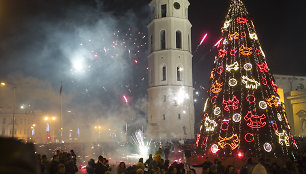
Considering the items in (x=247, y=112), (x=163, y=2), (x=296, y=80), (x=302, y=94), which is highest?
(x=163, y=2)

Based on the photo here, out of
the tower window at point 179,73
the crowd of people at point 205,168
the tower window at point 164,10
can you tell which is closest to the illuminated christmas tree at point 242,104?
the crowd of people at point 205,168

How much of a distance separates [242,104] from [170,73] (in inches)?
1305

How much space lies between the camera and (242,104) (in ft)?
61.4

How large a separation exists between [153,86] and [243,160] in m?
35.4

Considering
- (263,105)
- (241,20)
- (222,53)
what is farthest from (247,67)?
(241,20)

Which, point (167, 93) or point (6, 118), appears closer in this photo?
point (167, 93)

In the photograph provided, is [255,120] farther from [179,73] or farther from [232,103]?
[179,73]

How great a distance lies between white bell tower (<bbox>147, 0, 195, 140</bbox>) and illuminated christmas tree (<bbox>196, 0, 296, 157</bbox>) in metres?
29.5

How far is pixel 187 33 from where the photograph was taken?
54.4m

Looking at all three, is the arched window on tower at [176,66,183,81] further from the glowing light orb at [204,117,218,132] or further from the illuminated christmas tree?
the glowing light orb at [204,117,218,132]

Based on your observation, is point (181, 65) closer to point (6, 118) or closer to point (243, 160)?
point (243, 160)

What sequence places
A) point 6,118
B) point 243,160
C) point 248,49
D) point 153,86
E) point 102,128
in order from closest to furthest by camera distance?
point 243,160
point 248,49
point 153,86
point 102,128
point 6,118

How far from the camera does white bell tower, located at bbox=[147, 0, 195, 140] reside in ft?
164

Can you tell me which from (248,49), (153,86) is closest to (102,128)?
(153,86)
